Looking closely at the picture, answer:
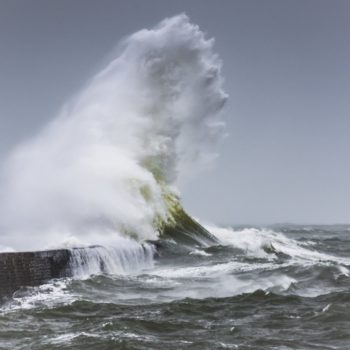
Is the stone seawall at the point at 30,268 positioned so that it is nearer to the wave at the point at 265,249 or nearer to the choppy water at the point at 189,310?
the choppy water at the point at 189,310

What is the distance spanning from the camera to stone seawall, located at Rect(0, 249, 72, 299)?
1028 cm

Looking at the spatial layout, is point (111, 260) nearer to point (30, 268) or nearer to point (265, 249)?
point (30, 268)

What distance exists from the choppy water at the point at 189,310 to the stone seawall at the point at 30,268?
274mm

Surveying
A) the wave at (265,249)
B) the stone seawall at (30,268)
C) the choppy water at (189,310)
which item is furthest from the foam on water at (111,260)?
the wave at (265,249)

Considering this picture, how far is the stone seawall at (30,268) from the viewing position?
10281 millimetres

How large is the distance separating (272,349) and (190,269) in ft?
27.9

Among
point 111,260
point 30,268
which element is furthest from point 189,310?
point 111,260

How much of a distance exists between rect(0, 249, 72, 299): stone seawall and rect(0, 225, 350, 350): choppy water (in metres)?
0.27

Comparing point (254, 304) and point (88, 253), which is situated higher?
point (88, 253)

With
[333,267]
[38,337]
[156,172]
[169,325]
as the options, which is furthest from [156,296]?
[156,172]

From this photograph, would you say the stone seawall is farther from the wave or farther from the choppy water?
the wave

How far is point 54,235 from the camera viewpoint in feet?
58.6

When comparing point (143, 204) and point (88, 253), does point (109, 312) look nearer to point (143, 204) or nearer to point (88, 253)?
point (88, 253)

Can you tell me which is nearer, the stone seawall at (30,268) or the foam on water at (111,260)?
the stone seawall at (30,268)
